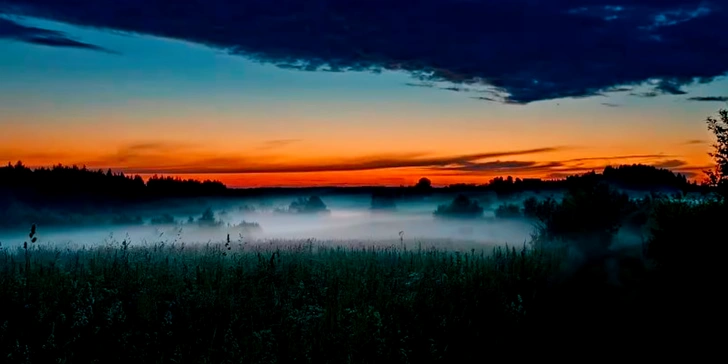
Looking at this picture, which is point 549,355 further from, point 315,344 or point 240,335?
point 240,335

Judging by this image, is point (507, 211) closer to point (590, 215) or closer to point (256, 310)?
point (590, 215)

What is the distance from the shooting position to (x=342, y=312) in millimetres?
15711

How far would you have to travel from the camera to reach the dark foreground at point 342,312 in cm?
1384

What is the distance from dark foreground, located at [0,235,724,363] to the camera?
13844 millimetres

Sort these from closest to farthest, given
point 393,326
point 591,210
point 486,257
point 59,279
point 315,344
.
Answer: point 315,344
point 393,326
point 59,279
point 486,257
point 591,210

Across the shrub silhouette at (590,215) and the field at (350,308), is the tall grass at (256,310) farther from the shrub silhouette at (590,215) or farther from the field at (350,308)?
the shrub silhouette at (590,215)

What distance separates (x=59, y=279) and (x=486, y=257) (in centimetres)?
1267

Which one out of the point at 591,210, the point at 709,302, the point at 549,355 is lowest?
the point at 549,355

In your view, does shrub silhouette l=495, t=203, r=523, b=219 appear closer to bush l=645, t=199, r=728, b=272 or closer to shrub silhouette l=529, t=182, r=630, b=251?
shrub silhouette l=529, t=182, r=630, b=251

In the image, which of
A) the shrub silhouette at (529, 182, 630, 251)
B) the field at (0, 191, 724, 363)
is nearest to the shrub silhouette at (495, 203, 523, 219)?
the shrub silhouette at (529, 182, 630, 251)

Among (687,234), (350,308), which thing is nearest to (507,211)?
(687,234)

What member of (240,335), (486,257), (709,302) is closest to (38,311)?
(240,335)

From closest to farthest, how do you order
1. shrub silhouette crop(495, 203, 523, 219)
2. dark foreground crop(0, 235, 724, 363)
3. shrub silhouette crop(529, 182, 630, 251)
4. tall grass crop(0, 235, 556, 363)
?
tall grass crop(0, 235, 556, 363) < dark foreground crop(0, 235, 724, 363) < shrub silhouette crop(529, 182, 630, 251) < shrub silhouette crop(495, 203, 523, 219)

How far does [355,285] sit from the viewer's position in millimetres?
17484
